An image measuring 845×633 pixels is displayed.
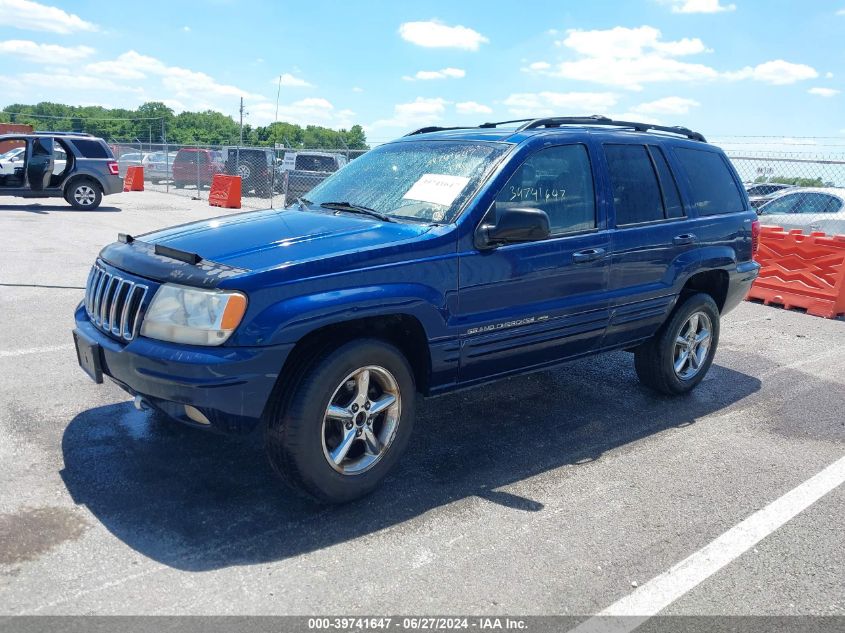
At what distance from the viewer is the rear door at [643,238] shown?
187 inches

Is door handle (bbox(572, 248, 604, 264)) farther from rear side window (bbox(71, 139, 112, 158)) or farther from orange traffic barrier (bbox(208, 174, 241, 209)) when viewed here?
orange traffic barrier (bbox(208, 174, 241, 209))

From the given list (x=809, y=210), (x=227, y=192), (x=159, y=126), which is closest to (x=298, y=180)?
(x=227, y=192)

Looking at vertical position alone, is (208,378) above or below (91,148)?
below

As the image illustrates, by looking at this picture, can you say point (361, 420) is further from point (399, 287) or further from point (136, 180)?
point (136, 180)

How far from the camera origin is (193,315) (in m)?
3.22

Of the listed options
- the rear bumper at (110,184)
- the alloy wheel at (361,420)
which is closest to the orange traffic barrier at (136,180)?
the rear bumper at (110,184)

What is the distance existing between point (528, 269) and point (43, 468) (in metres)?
2.82

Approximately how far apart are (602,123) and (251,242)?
284 cm

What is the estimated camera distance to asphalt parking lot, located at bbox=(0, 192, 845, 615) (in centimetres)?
293

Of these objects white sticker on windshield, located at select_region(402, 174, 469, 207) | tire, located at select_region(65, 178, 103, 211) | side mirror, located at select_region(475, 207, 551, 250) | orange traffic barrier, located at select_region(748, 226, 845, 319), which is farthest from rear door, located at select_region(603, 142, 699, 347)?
tire, located at select_region(65, 178, 103, 211)

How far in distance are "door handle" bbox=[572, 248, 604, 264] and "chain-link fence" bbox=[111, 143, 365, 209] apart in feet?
44.9

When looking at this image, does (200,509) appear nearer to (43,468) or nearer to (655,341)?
(43,468)

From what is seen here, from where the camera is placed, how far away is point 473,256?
3.89 m

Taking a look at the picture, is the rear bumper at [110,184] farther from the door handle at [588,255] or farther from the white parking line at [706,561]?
the white parking line at [706,561]
